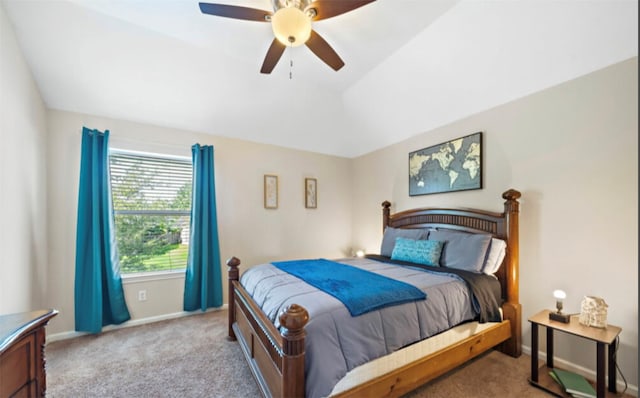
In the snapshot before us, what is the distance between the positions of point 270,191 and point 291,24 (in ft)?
8.63

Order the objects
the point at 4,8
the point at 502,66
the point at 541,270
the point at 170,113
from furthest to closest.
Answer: the point at 170,113
the point at 502,66
the point at 541,270
the point at 4,8

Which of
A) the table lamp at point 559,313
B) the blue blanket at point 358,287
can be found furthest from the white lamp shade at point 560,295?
the blue blanket at point 358,287

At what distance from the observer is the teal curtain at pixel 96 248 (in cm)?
281

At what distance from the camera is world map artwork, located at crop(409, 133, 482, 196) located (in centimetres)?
290

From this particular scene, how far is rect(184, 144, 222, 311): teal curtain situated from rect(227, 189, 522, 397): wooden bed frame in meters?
0.89

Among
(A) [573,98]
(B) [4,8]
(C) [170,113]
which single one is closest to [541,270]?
(A) [573,98]

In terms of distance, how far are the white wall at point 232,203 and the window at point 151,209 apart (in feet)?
0.62

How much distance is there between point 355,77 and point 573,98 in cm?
215

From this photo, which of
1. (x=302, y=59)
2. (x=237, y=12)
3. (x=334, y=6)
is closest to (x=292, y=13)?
(x=334, y=6)

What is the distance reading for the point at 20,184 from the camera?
2.22 meters

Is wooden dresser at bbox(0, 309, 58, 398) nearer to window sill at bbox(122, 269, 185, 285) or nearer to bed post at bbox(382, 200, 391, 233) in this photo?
window sill at bbox(122, 269, 185, 285)

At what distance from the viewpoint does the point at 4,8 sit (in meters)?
2.05

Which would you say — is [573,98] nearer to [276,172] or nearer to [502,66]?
[502,66]

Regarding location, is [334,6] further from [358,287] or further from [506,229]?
[506,229]
